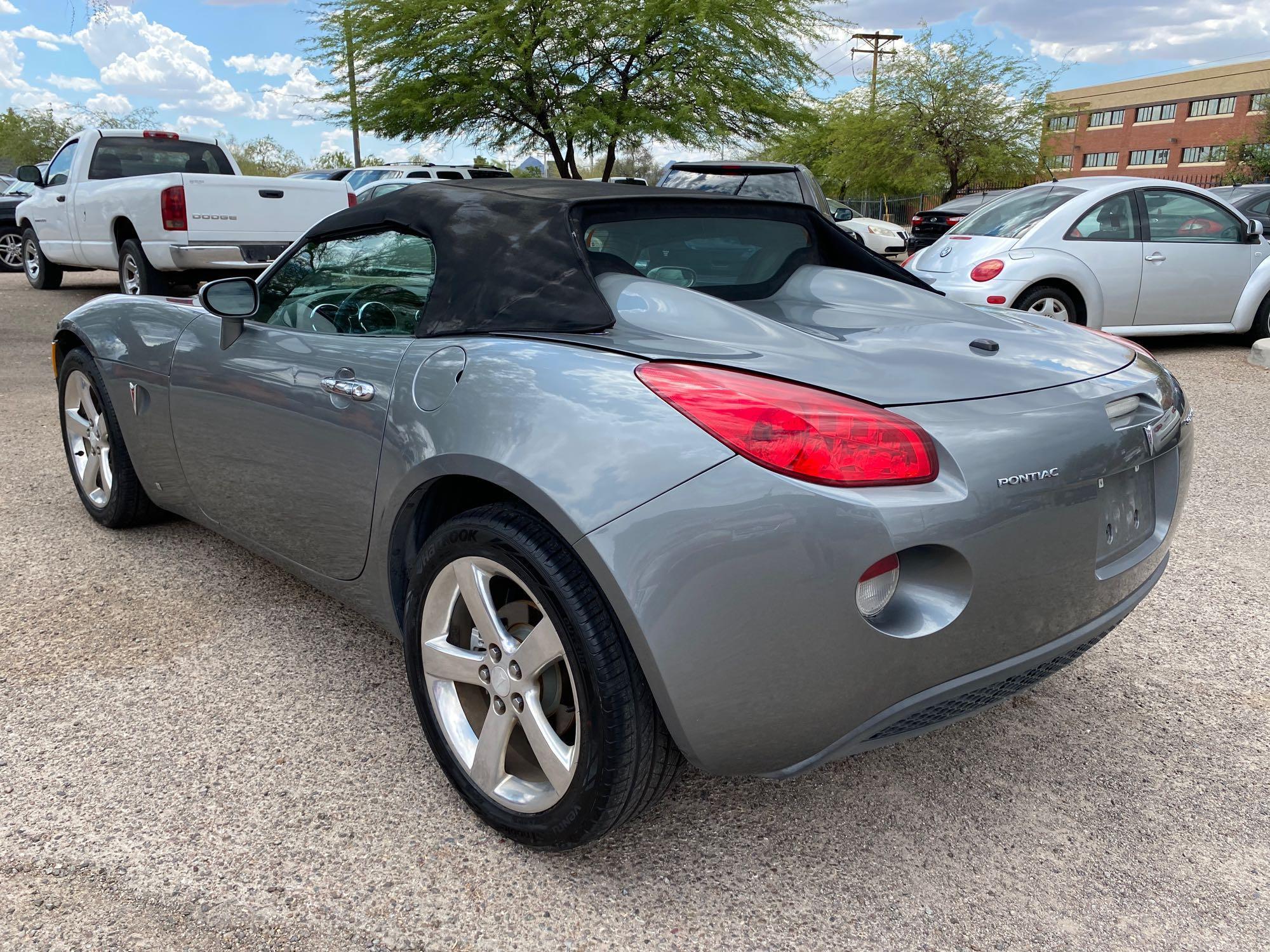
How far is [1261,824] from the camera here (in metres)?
2.38

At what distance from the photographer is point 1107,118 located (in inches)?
2859

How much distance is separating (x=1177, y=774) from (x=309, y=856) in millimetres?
Answer: 2145

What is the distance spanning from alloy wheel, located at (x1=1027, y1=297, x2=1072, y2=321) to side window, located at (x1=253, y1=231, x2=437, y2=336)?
6547 millimetres

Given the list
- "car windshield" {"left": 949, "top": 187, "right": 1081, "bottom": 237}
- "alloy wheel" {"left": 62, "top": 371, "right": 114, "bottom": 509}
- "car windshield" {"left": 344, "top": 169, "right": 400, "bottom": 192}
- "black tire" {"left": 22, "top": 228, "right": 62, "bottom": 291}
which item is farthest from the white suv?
"alloy wheel" {"left": 62, "top": 371, "right": 114, "bottom": 509}

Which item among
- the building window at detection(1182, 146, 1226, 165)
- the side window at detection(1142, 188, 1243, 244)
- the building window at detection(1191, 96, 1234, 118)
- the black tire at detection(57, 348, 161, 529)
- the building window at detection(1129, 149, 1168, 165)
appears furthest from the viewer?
the building window at detection(1129, 149, 1168, 165)

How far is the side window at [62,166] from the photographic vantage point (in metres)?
11.9

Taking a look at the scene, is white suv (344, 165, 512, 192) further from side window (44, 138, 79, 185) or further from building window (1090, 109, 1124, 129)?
building window (1090, 109, 1124, 129)

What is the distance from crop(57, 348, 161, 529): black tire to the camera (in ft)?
12.9

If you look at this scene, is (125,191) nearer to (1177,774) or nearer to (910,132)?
(1177,774)

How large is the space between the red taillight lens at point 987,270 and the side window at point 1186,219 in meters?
1.56

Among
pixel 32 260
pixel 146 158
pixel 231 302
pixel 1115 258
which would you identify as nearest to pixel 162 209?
pixel 146 158

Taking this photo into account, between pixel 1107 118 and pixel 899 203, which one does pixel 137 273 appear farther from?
pixel 1107 118

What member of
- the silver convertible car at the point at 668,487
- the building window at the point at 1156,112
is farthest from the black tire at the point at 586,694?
the building window at the point at 1156,112

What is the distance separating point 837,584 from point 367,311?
1671mm
